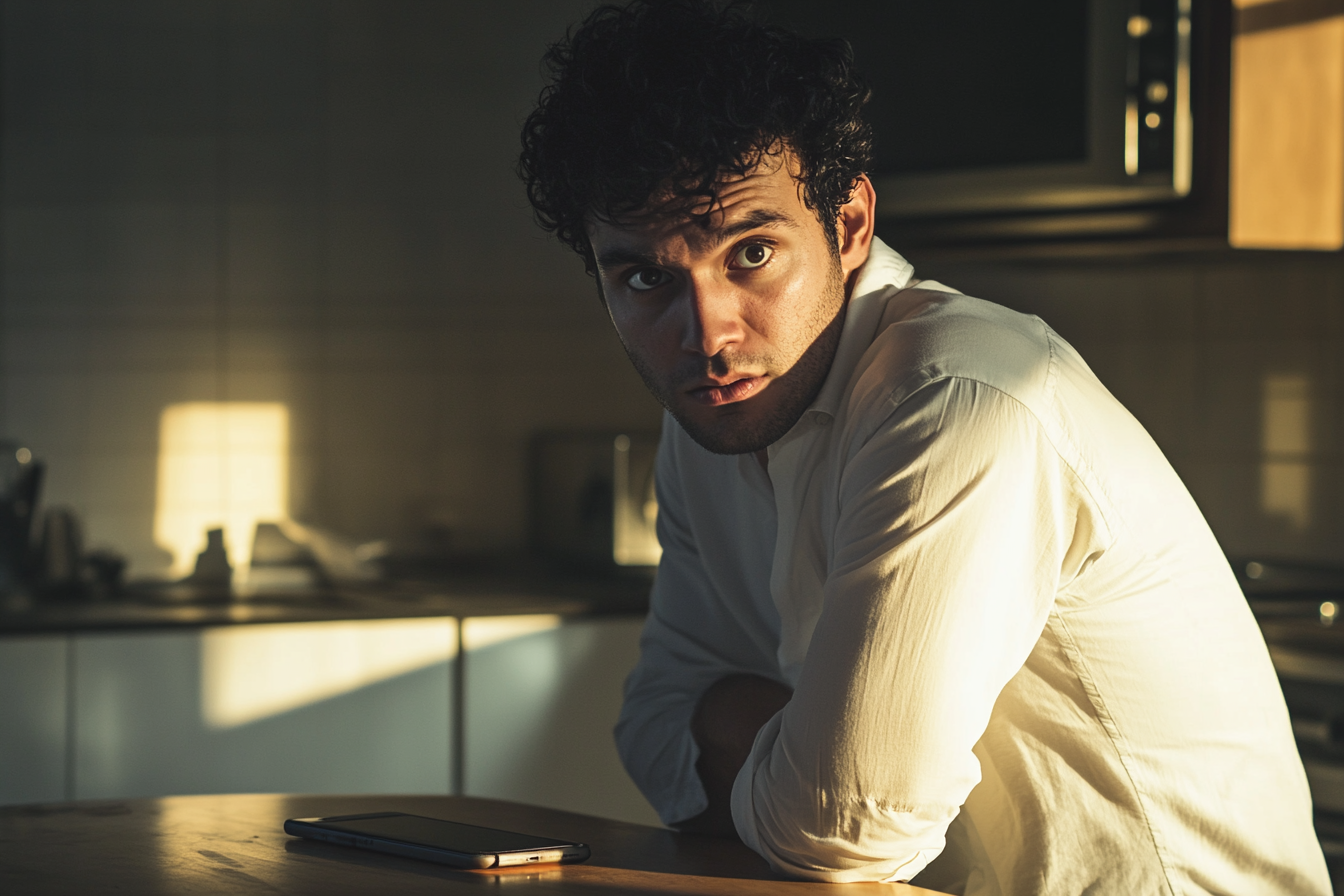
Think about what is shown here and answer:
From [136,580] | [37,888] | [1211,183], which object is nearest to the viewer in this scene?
[37,888]

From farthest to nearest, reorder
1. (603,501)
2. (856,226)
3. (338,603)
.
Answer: (603,501) → (338,603) → (856,226)

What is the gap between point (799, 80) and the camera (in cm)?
99

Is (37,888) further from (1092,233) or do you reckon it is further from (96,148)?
(96,148)

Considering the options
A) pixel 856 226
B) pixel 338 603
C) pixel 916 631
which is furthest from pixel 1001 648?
pixel 338 603

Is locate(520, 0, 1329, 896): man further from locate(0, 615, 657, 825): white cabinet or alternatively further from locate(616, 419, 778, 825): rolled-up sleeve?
locate(0, 615, 657, 825): white cabinet

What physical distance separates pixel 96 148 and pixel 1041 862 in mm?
2315

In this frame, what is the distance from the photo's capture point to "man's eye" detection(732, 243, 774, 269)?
0.93 m

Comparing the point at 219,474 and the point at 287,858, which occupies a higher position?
the point at 219,474

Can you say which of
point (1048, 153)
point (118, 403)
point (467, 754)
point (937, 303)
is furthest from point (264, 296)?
point (937, 303)

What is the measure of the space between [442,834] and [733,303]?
0.42 m

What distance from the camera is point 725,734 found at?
1054 mm

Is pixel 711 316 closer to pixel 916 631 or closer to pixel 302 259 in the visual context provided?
pixel 916 631

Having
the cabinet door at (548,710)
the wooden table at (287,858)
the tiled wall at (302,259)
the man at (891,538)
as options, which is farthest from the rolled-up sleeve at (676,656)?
the tiled wall at (302,259)

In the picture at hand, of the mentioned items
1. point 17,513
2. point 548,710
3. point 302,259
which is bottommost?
point 548,710
